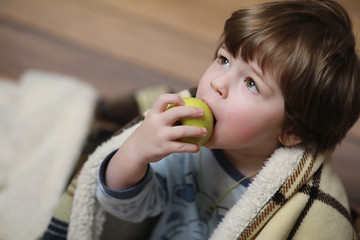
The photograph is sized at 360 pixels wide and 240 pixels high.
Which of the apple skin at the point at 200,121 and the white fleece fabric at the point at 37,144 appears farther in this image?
the white fleece fabric at the point at 37,144

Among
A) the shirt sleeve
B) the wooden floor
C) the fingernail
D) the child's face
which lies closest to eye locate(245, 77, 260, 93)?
the child's face

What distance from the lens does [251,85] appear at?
0.64 meters

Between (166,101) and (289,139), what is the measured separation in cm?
25

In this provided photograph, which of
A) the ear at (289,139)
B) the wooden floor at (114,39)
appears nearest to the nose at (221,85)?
the ear at (289,139)

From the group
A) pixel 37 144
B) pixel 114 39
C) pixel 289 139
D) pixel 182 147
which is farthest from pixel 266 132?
pixel 114 39

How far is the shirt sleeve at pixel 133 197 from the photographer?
27.9 inches

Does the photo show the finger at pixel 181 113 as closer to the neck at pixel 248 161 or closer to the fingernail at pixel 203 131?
the fingernail at pixel 203 131

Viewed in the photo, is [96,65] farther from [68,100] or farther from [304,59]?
[304,59]

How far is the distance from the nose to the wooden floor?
83cm

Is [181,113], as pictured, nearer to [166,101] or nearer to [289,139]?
[166,101]

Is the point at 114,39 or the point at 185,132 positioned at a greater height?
the point at 185,132

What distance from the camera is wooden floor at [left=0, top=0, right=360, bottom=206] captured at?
149 cm

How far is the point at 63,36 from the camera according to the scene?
5.22ft

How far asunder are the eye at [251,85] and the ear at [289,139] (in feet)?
0.40
